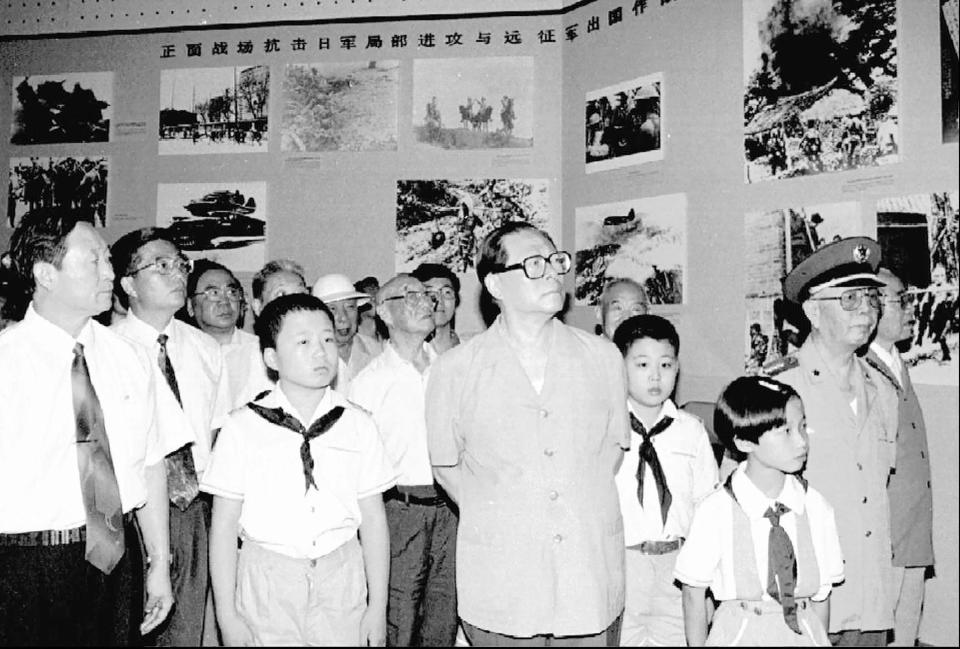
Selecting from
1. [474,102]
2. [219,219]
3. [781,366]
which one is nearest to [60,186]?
[219,219]

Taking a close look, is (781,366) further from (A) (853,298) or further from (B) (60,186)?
(B) (60,186)

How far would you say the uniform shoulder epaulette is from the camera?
9.71 ft

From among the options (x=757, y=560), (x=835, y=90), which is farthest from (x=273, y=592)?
(x=835, y=90)

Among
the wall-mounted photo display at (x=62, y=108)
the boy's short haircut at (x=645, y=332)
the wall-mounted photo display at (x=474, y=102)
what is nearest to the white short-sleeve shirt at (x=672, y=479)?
the boy's short haircut at (x=645, y=332)

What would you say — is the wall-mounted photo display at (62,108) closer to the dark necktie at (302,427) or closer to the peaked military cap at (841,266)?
the dark necktie at (302,427)

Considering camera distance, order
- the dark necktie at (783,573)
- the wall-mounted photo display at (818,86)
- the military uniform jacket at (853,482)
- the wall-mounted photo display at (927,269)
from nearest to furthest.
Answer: the dark necktie at (783,573), the military uniform jacket at (853,482), the wall-mounted photo display at (927,269), the wall-mounted photo display at (818,86)

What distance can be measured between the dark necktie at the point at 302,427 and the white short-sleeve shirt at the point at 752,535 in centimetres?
125

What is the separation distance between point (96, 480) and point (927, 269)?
12.2 feet

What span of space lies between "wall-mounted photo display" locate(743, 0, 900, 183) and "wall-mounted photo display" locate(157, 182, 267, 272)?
3540 mm

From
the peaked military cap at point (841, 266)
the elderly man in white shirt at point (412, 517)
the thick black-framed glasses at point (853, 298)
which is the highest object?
the peaked military cap at point (841, 266)

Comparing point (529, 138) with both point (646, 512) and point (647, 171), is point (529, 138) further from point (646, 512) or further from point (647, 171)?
point (646, 512)

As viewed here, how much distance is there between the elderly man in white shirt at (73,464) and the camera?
223 centimetres

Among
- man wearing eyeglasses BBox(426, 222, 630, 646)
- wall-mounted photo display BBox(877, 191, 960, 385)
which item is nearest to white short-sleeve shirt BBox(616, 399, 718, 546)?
man wearing eyeglasses BBox(426, 222, 630, 646)

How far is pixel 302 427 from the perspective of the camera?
8.68ft
